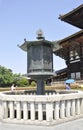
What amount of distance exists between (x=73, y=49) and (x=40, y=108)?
3028 cm

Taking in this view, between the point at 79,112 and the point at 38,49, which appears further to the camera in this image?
the point at 38,49

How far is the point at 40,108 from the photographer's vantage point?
7715mm

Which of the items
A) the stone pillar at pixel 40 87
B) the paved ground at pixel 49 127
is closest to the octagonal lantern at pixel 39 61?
the stone pillar at pixel 40 87

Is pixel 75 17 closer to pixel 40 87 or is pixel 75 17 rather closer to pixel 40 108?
pixel 40 87

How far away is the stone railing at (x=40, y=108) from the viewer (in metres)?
7.65

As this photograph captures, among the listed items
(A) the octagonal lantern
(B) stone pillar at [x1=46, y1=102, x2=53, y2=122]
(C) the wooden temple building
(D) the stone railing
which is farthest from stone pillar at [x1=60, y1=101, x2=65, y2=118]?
(C) the wooden temple building

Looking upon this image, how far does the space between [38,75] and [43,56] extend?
885 mm

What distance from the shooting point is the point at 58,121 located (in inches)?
306

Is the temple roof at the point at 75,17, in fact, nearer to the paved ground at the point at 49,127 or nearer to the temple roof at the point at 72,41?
the temple roof at the point at 72,41

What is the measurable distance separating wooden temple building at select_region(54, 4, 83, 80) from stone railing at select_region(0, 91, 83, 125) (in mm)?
25944

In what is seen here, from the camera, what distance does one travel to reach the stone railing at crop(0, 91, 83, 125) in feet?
25.1

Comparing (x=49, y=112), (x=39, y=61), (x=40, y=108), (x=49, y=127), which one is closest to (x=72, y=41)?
(x=39, y=61)

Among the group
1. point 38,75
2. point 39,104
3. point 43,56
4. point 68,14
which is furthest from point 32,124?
point 68,14

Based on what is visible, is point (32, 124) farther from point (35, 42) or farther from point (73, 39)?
point (73, 39)
